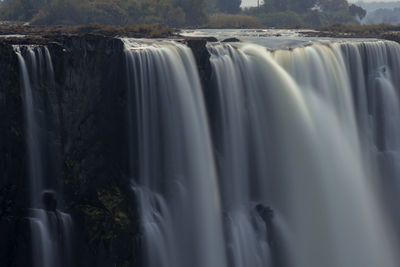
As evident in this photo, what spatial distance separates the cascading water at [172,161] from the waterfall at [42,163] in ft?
11.2

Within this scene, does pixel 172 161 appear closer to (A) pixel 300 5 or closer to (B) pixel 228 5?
(B) pixel 228 5

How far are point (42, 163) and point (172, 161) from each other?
5.57 m

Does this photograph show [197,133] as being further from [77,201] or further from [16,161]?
[16,161]

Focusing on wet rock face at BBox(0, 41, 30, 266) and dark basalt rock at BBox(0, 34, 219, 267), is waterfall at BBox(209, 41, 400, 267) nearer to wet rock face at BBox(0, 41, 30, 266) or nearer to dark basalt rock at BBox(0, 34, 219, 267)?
dark basalt rock at BBox(0, 34, 219, 267)

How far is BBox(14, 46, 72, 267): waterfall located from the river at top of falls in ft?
11.2

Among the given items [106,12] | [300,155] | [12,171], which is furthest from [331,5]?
[12,171]

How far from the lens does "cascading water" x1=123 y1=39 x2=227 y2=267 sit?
2669cm

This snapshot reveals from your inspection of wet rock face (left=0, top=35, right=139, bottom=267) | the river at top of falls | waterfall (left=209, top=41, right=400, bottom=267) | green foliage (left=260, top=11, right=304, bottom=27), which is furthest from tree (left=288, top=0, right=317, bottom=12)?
wet rock face (left=0, top=35, right=139, bottom=267)

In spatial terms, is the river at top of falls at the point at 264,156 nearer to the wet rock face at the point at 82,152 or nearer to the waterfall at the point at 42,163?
the wet rock face at the point at 82,152

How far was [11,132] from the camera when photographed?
76.8 ft

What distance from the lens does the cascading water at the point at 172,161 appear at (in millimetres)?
26688

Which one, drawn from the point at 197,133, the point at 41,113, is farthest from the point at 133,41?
the point at 41,113

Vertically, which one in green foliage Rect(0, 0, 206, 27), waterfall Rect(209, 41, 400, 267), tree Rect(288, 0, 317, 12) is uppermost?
green foliage Rect(0, 0, 206, 27)

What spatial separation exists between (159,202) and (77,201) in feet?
12.0
